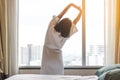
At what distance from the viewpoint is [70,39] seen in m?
3.76

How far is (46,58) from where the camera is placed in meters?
3.23

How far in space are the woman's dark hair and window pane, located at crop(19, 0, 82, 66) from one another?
24.4 inches

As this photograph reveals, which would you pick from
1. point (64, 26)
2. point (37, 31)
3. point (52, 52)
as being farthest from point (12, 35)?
point (64, 26)

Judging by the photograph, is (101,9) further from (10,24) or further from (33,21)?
(10,24)

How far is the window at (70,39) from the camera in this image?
3.73m

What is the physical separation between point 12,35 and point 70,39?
0.94 meters

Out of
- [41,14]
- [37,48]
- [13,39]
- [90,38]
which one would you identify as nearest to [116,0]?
[90,38]

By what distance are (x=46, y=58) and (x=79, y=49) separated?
0.75m

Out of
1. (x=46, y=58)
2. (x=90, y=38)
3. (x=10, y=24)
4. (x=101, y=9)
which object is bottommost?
(x=46, y=58)

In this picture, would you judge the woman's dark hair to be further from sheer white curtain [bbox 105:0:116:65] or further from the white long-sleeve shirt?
sheer white curtain [bbox 105:0:116:65]

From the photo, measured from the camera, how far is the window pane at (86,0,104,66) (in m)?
3.72

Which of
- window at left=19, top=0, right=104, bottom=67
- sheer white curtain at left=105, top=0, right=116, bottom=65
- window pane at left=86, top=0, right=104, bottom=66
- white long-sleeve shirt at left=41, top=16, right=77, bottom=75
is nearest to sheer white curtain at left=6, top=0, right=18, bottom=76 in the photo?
window at left=19, top=0, right=104, bottom=67

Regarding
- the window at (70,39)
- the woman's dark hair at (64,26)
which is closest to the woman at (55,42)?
the woman's dark hair at (64,26)

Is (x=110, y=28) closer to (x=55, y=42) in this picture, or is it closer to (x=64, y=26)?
(x=64, y=26)
